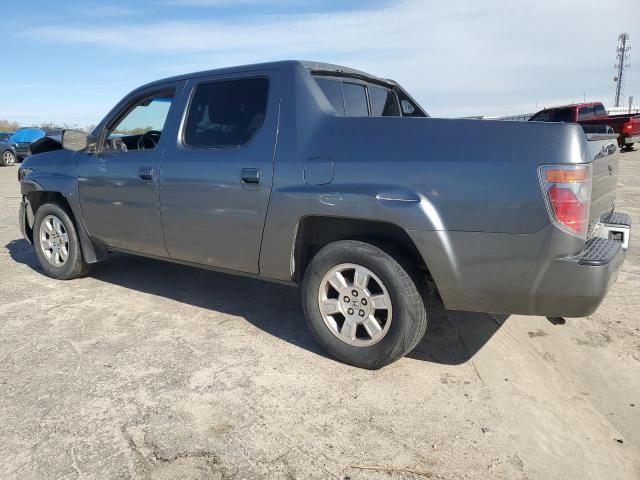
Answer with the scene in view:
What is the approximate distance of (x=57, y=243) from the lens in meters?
5.05

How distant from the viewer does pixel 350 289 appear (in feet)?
10.3

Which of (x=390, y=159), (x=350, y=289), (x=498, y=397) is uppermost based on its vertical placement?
(x=390, y=159)

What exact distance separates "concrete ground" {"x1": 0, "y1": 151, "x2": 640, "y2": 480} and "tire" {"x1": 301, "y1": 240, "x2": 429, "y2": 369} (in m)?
0.18

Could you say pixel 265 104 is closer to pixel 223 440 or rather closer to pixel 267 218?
pixel 267 218

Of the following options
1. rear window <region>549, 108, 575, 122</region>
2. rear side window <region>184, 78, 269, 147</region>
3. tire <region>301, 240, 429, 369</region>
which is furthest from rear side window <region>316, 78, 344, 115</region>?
rear window <region>549, 108, 575, 122</region>

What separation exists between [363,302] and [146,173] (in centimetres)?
209

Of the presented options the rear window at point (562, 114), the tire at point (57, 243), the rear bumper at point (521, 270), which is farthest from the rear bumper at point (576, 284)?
the rear window at point (562, 114)

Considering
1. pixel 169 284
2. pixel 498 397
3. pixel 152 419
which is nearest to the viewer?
pixel 152 419

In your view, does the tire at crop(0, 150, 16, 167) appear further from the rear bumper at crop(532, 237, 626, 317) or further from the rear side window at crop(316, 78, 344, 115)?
the rear bumper at crop(532, 237, 626, 317)

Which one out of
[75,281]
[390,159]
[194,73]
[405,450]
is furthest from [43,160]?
[405,450]

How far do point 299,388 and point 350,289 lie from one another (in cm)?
66

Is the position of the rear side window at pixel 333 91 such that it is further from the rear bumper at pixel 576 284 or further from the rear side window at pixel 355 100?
the rear bumper at pixel 576 284

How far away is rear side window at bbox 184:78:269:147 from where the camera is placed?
3537 millimetres

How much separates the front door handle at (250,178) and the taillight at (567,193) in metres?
1.73
